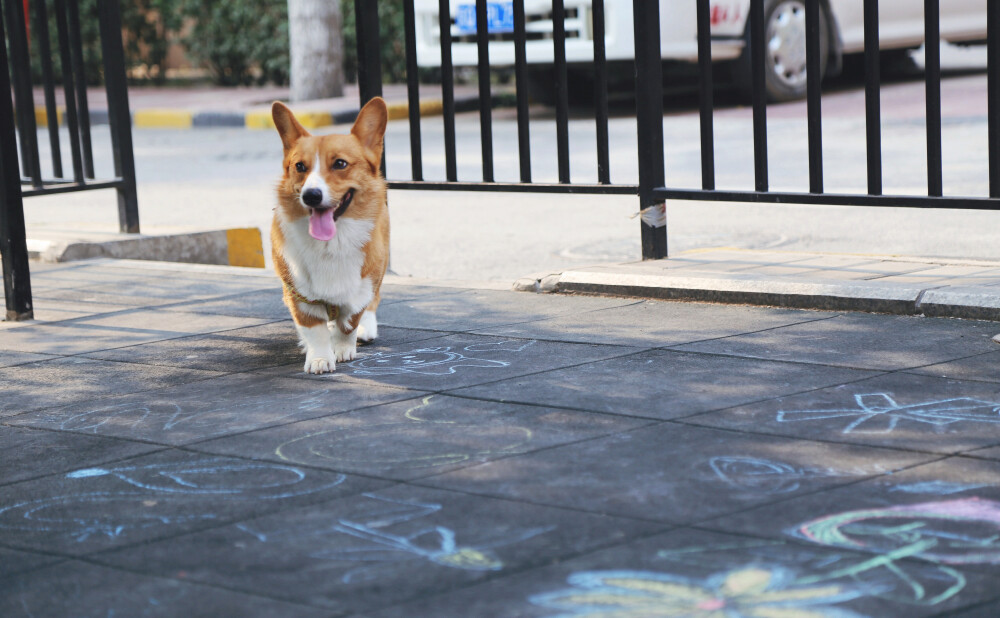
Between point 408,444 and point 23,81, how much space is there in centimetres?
507

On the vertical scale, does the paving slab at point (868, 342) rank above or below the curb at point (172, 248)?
below

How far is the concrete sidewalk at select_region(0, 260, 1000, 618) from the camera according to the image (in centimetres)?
269

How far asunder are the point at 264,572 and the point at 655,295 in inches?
134

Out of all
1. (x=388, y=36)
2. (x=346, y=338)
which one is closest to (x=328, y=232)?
(x=346, y=338)

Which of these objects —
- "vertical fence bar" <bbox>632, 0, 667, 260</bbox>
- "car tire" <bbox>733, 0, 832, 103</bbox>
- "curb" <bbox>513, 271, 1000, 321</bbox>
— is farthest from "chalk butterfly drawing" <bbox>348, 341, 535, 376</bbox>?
"car tire" <bbox>733, 0, 832, 103</bbox>

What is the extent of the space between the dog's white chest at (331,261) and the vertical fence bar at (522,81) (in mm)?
1912

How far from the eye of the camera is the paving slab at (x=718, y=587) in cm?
253

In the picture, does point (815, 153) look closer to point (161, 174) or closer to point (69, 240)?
point (69, 240)

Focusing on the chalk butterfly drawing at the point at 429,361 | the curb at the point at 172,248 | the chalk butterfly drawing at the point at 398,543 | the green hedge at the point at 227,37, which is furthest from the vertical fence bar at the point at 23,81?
the green hedge at the point at 227,37

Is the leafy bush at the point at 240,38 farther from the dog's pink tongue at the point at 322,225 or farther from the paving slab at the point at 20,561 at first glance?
the paving slab at the point at 20,561

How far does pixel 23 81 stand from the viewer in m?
7.81

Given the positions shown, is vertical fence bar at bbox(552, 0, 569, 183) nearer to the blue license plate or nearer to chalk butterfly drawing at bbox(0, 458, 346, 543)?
the blue license plate

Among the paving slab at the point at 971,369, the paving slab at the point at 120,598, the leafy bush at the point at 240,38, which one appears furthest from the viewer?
the leafy bush at the point at 240,38

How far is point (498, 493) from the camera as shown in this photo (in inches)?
129
